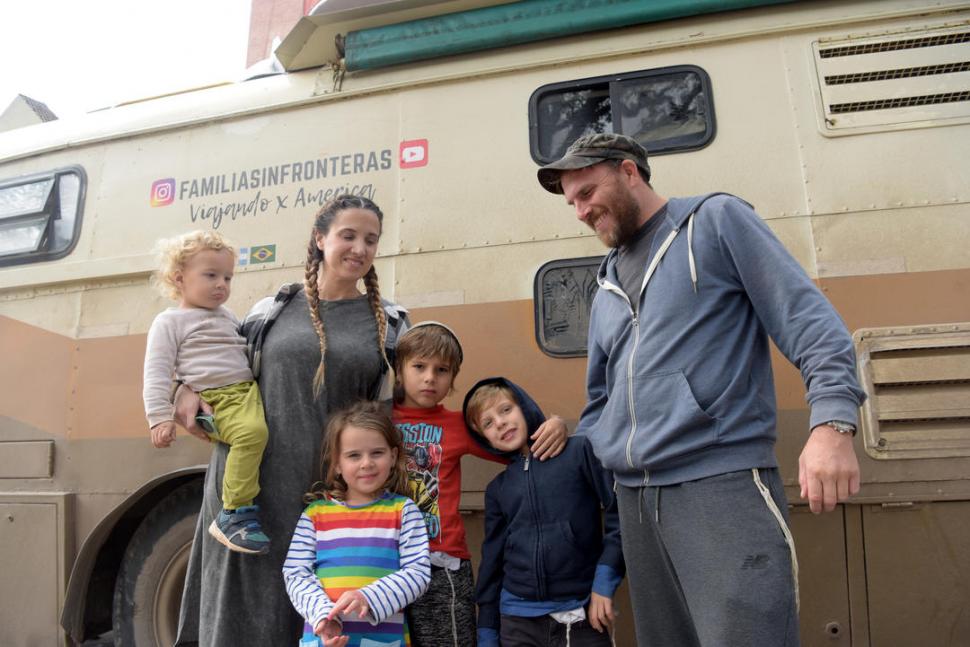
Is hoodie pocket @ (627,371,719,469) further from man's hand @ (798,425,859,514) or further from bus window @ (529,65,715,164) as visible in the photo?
bus window @ (529,65,715,164)

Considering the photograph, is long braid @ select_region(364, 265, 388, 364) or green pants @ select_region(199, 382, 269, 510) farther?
long braid @ select_region(364, 265, 388, 364)

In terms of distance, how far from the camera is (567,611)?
223 centimetres

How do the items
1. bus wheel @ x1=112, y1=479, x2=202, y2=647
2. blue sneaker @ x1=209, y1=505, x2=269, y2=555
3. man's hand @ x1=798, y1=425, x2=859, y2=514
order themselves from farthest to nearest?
bus wheel @ x1=112, y1=479, x2=202, y2=647 < blue sneaker @ x1=209, y1=505, x2=269, y2=555 < man's hand @ x1=798, y1=425, x2=859, y2=514

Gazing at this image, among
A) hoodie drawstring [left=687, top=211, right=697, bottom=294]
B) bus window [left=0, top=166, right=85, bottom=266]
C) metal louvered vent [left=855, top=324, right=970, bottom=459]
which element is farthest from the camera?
bus window [left=0, top=166, right=85, bottom=266]

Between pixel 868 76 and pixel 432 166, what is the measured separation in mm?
1958

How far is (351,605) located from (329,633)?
106 millimetres

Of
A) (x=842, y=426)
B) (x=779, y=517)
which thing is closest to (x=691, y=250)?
(x=842, y=426)

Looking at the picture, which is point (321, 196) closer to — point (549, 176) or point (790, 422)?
point (549, 176)

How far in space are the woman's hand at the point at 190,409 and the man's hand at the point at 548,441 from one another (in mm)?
1108

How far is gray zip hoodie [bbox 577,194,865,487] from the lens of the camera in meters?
1.70

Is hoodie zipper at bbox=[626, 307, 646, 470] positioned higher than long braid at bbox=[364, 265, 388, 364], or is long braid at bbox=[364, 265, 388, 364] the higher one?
long braid at bbox=[364, 265, 388, 364]

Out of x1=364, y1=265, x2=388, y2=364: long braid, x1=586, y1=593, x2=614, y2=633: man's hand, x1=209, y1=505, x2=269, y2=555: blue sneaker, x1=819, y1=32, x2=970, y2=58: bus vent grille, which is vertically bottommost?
x1=586, y1=593, x2=614, y2=633: man's hand

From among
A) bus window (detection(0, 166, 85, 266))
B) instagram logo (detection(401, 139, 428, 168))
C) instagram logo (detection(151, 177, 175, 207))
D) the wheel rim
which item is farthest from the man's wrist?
bus window (detection(0, 166, 85, 266))

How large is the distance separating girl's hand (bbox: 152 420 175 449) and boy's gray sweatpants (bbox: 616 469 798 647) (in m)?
1.49
